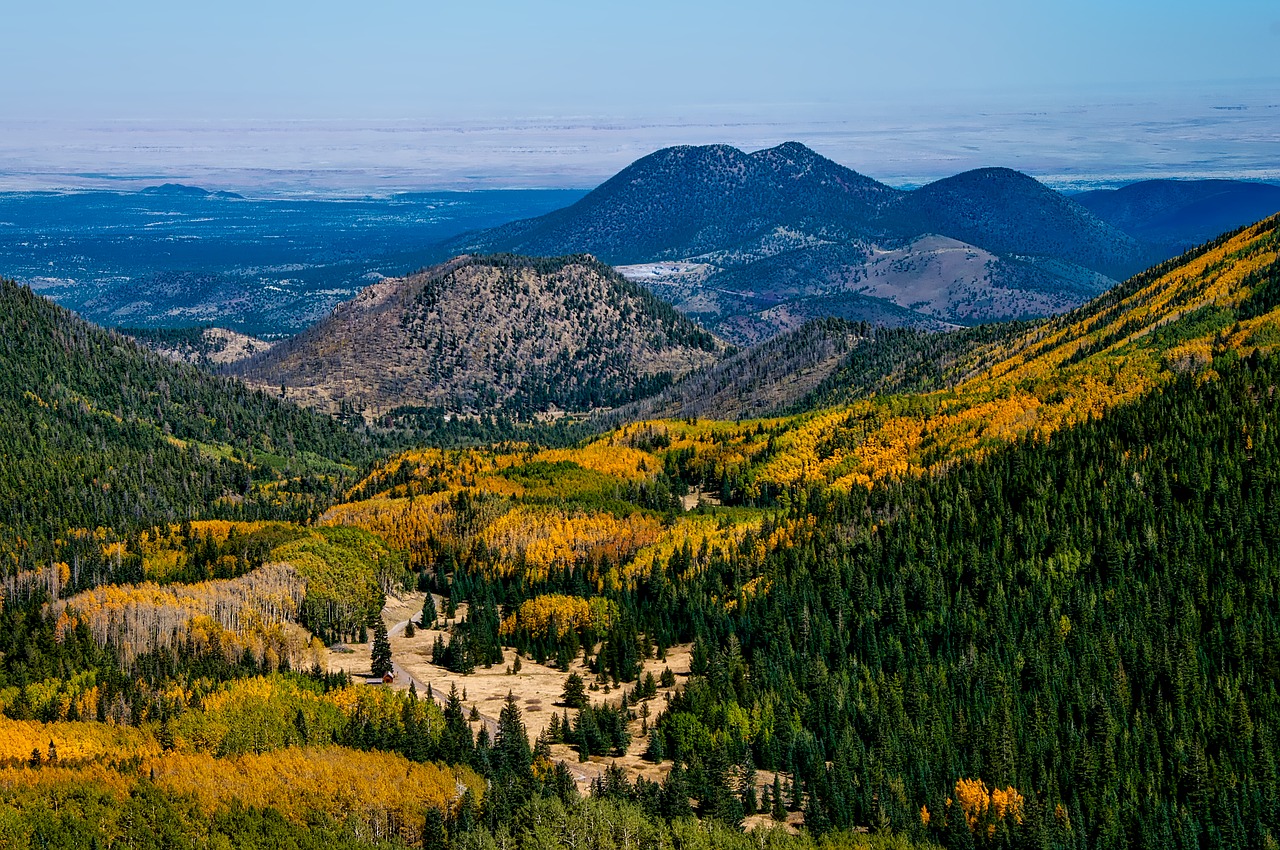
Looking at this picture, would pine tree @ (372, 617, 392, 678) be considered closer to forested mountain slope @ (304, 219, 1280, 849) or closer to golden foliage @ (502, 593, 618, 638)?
forested mountain slope @ (304, 219, 1280, 849)

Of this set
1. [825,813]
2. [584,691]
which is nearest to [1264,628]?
[825,813]

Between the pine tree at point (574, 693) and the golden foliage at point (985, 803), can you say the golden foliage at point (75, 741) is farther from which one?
the golden foliage at point (985, 803)

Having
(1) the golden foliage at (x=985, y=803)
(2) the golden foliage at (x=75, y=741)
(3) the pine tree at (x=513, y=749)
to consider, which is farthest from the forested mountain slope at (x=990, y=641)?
(2) the golden foliage at (x=75, y=741)

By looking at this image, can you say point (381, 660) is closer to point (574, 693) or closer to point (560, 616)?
point (574, 693)

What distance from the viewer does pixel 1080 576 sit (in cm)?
17188

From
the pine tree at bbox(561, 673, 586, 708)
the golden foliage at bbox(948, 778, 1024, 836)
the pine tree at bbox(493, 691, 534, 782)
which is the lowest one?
the golden foliage at bbox(948, 778, 1024, 836)

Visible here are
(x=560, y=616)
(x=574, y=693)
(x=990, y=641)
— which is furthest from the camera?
(x=560, y=616)

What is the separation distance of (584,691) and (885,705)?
30.8 m

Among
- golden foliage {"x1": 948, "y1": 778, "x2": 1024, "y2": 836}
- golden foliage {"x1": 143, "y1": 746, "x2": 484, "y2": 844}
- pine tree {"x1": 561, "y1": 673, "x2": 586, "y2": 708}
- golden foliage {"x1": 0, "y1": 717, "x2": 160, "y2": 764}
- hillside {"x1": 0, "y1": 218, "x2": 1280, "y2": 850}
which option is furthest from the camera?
pine tree {"x1": 561, "y1": 673, "x2": 586, "y2": 708}

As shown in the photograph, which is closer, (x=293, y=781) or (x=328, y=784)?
(x=328, y=784)

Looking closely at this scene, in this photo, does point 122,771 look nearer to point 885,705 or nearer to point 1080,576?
point 885,705

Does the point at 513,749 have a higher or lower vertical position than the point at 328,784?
lower

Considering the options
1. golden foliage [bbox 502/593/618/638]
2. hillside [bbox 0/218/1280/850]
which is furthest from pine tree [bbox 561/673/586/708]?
golden foliage [bbox 502/593/618/638]

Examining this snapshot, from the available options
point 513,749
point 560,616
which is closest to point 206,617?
point 560,616
